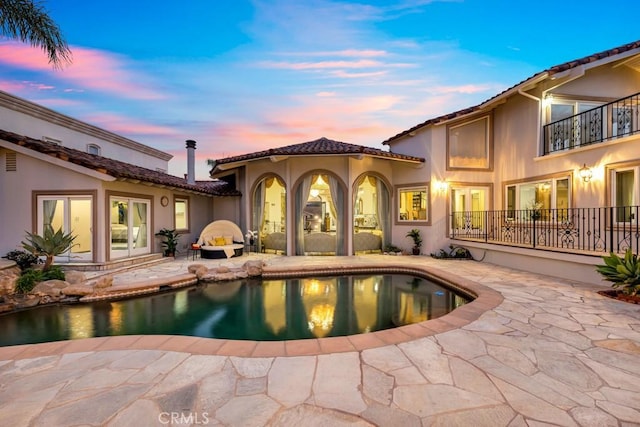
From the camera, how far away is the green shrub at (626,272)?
5230 millimetres

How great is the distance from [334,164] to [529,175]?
23.3 feet

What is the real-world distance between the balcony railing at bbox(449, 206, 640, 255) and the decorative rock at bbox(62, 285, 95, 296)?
37.2 ft

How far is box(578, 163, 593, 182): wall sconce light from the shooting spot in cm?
823

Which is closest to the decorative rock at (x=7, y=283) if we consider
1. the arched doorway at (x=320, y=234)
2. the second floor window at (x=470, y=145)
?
the arched doorway at (x=320, y=234)

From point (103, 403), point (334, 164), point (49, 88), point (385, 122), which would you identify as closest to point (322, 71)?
point (334, 164)

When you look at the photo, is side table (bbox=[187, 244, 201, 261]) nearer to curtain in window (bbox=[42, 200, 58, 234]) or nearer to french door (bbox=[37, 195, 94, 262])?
french door (bbox=[37, 195, 94, 262])

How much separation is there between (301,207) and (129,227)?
6.29 m

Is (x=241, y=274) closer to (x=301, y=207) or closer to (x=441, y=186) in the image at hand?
(x=301, y=207)

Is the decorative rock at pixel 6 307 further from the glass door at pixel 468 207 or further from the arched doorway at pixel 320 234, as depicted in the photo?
the glass door at pixel 468 207

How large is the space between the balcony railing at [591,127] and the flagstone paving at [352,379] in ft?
23.8

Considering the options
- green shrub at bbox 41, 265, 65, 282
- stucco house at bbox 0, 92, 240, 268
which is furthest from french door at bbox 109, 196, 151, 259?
green shrub at bbox 41, 265, 65, 282

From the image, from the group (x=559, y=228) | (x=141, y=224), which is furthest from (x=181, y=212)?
(x=559, y=228)

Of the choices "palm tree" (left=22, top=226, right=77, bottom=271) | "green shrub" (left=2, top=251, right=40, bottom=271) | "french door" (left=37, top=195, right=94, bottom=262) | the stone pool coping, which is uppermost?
"french door" (left=37, top=195, right=94, bottom=262)

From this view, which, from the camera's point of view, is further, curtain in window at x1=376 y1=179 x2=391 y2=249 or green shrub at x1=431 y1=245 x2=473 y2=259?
curtain in window at x1=376 y1=179 x2=391 y2=249
